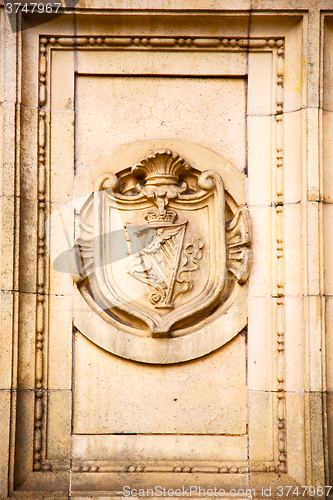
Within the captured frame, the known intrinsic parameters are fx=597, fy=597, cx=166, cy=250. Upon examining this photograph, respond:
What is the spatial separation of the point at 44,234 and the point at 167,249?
997mm

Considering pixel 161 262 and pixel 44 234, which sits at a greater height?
pixel 44 234

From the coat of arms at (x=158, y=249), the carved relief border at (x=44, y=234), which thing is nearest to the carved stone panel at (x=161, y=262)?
the coat of arms at (x=158, y=249)

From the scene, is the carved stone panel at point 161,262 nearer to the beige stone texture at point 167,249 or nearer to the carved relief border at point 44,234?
the beige stone texture at point 167,249

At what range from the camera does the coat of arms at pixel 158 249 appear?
479cm

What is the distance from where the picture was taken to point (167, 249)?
4836 millimetres

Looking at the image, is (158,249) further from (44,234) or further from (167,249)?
(44,234)

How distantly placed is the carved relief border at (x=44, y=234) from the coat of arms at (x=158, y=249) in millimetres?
304

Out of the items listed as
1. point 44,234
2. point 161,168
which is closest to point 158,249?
point 161,168

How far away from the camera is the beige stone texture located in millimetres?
4602

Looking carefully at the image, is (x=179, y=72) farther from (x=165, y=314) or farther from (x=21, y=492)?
(x=21, y=492)

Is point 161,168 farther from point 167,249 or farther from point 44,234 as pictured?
point 44,234

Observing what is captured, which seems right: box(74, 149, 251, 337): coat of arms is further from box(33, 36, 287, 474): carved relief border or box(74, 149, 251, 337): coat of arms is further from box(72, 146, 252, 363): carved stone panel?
box(33, 36, 287, 474): carved relief border

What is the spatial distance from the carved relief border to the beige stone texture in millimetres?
15

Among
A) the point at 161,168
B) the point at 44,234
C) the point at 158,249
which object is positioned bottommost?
the point at 158,249
